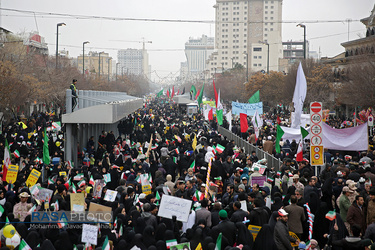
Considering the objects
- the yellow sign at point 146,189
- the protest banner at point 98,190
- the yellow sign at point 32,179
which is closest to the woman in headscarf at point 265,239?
the yellow sign at point 146,189

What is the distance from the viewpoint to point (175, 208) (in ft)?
29.1

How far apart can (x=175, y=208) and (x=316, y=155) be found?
553 centimetres

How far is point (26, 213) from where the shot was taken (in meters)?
9.79

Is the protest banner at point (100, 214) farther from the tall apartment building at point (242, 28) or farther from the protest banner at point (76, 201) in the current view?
the tall apartment building at point (242, 28)

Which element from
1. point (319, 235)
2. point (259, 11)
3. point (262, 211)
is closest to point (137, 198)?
point (262, 211)

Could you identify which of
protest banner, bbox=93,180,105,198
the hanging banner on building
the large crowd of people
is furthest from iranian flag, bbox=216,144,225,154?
the hanging banner on building

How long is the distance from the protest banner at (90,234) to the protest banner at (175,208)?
128 centimetres

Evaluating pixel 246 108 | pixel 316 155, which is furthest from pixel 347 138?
pixel 246 108

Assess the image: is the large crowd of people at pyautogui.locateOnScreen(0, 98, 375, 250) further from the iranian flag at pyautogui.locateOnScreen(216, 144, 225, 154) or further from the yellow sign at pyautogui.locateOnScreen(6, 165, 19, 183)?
the iranian flag at pyautogui.locateOnScreen(216, 144, 225, 154)

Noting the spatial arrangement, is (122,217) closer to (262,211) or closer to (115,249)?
(115,249)

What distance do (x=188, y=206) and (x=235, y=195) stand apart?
7.13 feet

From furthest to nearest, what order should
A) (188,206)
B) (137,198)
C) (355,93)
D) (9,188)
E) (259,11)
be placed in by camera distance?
1. (259,11)
2. (355,93)
3. (9,188)
4. (137,198)
5. (188,206)

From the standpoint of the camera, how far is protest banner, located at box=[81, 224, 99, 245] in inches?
312

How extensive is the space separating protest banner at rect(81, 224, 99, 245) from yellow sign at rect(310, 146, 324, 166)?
22.4 feet
